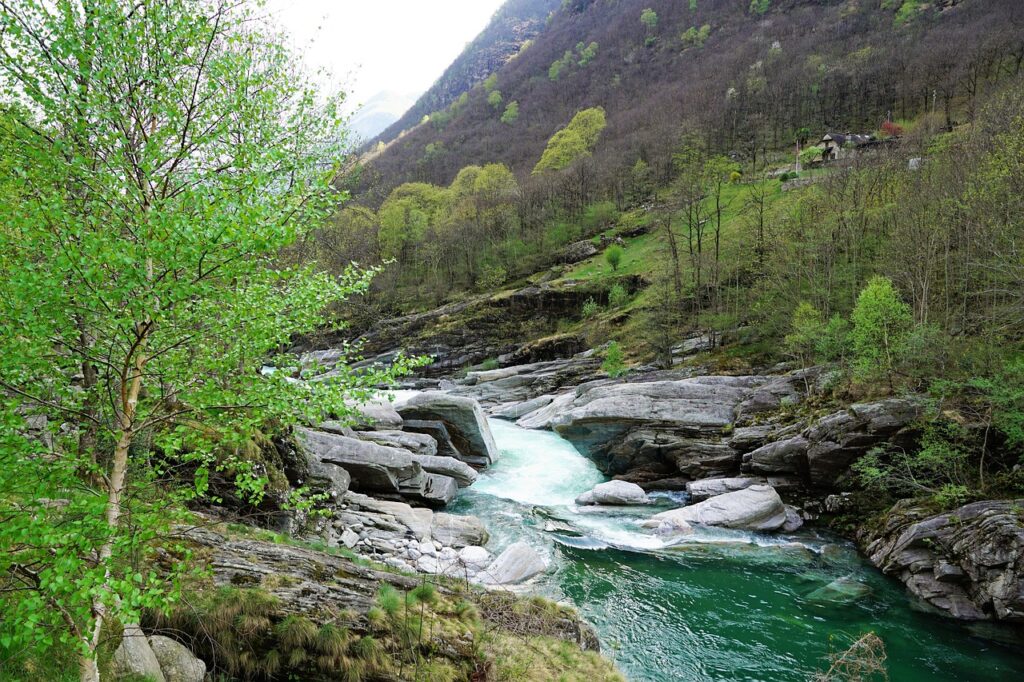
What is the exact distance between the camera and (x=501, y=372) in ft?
162

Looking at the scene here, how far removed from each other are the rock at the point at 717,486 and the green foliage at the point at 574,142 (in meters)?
78.6

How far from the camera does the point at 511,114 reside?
142 m

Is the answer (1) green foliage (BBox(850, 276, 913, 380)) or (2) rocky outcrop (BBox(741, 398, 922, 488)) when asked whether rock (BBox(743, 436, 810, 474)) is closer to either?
(2) rocky outcrop (BBox(741, 398, 922, 488))

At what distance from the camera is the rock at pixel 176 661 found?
257 inches

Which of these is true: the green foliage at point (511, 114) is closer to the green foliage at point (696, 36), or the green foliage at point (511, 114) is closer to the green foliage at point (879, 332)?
the green foliage at point (696, 36)

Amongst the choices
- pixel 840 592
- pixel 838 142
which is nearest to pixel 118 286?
pixel 840 592

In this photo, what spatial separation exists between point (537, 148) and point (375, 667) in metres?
122

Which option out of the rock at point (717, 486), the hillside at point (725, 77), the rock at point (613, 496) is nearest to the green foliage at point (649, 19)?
the hillside at point (725, 77)

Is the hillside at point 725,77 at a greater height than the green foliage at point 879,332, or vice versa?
the hillside at point 725,77

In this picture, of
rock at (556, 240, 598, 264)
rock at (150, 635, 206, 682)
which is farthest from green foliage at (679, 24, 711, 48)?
rock at (150, 635, 206, 682)

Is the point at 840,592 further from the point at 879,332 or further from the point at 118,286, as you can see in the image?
the point at 118,286

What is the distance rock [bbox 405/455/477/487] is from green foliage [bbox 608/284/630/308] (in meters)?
36.5

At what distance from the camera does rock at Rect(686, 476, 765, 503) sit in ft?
71.6

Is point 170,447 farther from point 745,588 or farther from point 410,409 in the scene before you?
point 410,409
